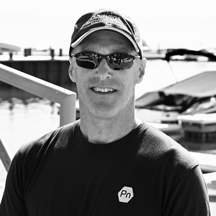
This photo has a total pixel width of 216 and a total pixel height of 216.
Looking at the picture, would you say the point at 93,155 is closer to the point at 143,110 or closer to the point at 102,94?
the point at 102,94

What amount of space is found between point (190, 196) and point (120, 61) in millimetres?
507

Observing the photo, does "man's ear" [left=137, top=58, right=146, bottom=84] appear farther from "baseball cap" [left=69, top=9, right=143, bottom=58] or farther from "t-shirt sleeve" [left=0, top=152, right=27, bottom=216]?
"t-shirt sleeve" [left=0, top=152, right=27, bottom=216]

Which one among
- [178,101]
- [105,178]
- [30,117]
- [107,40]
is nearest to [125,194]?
[105,178]

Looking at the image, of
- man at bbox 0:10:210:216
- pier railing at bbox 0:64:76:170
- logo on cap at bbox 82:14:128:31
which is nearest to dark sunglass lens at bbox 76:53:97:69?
man at bbox 0:10:210:216

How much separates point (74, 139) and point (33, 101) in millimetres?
32499

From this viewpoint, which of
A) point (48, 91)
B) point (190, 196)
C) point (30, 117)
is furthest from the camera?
point (30, 117)

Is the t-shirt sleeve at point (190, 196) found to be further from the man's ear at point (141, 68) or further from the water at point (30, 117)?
the water at point (30, 117)

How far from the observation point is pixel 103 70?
1.75 meters

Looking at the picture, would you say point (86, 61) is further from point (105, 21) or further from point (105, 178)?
point (105, 178)

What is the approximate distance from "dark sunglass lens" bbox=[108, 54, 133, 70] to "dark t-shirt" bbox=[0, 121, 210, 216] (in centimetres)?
22

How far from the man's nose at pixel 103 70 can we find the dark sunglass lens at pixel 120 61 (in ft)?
0.06

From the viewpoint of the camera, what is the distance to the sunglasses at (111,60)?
1722mm

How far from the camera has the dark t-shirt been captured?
157 centimetres

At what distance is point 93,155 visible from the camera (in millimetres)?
1718
